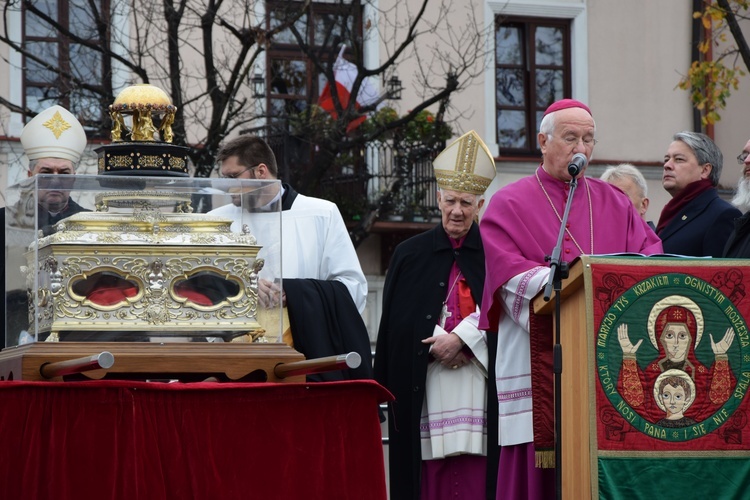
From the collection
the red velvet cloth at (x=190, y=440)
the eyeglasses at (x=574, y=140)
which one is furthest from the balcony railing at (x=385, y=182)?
the red velvet cloth at (x=190, y=440)

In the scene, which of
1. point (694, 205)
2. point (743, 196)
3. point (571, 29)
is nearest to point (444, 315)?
point (694, 205)

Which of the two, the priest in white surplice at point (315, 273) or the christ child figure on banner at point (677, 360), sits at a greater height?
the priest in white surplice at point (315, 273)

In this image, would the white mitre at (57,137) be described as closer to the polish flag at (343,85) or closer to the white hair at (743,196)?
the white hair at (743,196)

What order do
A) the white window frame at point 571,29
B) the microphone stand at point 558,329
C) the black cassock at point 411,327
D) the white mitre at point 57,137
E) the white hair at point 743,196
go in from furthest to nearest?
1. the white window frame at point 571,29
2. the black cassock at point 411,327
3. the white hair at point 743,196
4. the white mitre at point 57,137
5. the microphone stand at point 558,329

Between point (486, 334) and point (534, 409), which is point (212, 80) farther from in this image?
point (534, 409)

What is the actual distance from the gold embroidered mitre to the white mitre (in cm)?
186

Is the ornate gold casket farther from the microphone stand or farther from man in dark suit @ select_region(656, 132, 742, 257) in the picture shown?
man in dark suit @ select_region(656, 132, 742, 257)

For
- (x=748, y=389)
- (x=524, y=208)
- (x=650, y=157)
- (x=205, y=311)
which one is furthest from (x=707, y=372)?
A: (x=650, y=157)

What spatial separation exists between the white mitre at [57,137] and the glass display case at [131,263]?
1632 millimetres

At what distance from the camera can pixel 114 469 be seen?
524cm

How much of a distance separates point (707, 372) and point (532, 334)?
2.76ft

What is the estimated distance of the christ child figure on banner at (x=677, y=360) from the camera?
5.95 meters

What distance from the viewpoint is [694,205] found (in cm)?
834

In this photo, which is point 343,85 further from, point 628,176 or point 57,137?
point 57,137
